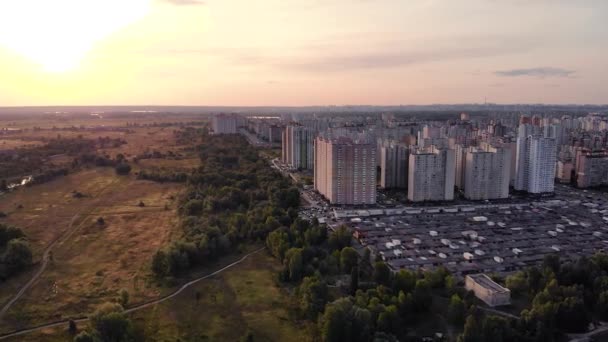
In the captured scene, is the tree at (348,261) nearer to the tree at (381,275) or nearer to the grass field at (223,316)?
the tree at (381,275)

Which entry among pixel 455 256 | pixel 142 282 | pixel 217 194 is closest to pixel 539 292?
pixel 455 256

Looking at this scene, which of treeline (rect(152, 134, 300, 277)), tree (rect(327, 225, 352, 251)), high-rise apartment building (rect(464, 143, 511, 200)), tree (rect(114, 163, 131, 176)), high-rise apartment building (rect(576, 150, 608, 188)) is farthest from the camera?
tree (rect(114, 163, 131, 176))

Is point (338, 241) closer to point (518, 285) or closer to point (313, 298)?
point (313, 298)

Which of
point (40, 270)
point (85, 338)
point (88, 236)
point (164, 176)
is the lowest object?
point (40, 270)

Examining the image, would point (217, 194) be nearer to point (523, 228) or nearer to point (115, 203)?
point (115, 203)

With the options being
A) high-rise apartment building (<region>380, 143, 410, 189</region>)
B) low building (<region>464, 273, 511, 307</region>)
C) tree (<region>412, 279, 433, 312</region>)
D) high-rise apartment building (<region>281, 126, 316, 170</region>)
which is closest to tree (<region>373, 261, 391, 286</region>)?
tree (<region>412, 279, 433, 312</region>)

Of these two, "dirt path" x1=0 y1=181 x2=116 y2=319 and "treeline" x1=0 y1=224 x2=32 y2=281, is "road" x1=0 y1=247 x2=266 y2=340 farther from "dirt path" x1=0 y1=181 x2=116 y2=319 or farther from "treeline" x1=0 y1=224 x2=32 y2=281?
"treeline" x1=0 y1=224 x2=32 y2=281

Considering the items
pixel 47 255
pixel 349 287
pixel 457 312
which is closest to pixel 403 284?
pixel 349 287
